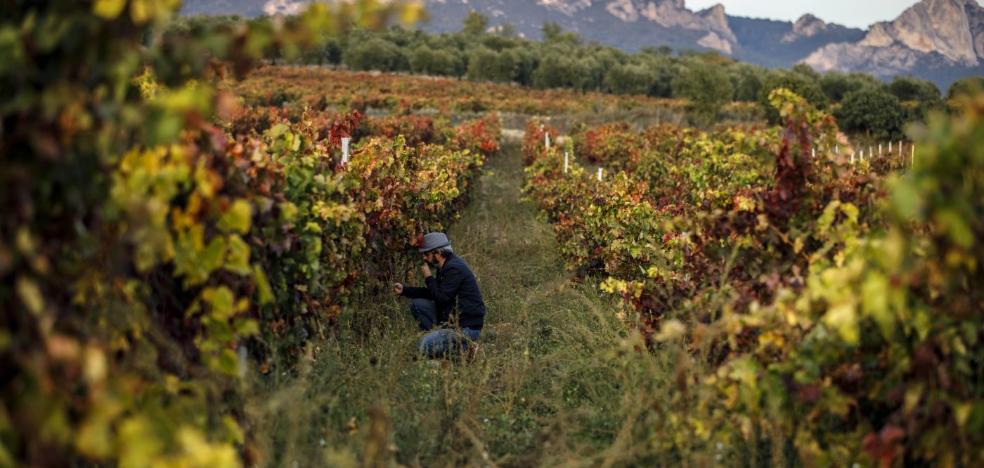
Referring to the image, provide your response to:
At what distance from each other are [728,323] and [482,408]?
79.5 inches

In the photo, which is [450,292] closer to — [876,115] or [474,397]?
[474,397]

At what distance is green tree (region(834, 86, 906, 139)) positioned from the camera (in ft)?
158

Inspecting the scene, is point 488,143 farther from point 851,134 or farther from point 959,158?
point 851,134

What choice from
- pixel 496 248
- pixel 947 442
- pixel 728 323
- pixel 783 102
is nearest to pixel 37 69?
pixel 728 323

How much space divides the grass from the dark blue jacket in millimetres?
302

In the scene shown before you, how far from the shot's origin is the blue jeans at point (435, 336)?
6125 millimetres

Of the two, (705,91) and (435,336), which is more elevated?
(435,336)

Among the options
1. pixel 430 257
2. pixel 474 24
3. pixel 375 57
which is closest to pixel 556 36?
pixel 474 24

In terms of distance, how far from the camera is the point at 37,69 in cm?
201

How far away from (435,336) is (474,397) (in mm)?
1557

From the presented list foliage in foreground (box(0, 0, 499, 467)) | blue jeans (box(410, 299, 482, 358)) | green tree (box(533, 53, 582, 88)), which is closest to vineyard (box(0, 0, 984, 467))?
foliage in foreground (box(0, 0, 499, 467))

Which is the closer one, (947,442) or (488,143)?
(947,442)

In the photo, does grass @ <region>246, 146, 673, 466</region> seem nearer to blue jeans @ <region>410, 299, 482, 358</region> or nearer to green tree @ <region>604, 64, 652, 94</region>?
blue jeans @ <region>410, 299, 482, 358</region>

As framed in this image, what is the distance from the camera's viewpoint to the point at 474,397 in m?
4.83
